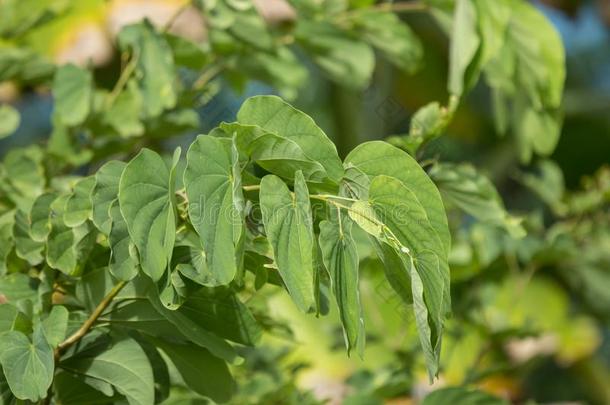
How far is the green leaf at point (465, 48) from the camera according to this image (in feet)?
2.35

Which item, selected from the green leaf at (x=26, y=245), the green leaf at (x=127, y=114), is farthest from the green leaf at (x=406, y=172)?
the green leaf at (x=127, y=114)

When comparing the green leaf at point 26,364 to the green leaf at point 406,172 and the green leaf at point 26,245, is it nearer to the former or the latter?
the green leaf at point 26,245

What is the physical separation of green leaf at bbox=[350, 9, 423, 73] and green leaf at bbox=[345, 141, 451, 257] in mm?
393

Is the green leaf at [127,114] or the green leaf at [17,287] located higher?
the green leaf at [17,287]

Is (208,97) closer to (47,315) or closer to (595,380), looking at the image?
(47,315)

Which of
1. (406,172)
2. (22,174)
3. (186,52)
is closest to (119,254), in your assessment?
(406,172)

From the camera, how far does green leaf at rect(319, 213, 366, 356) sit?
45cm

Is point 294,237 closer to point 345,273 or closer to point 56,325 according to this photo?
point 345,273

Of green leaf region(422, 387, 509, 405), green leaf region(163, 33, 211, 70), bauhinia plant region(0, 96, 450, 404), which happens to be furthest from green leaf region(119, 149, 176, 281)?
green leaf region(163, 33, 211, 70)

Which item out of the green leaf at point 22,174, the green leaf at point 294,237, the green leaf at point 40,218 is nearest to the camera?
the green leaf at point 294,237

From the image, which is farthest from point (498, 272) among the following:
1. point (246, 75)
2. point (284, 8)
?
point (284, 8)

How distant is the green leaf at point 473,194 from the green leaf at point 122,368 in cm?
24

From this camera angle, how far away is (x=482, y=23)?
72 centimetres

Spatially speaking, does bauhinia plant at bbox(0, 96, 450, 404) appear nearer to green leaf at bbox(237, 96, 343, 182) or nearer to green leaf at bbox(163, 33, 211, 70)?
green leaf at bbox(237, 96, 343, 182)
